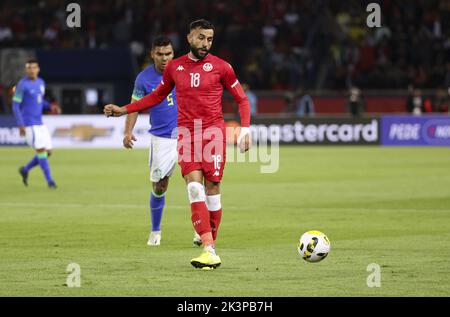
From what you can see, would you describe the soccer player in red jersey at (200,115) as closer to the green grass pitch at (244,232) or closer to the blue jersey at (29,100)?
the green grass pitch at (244,232)

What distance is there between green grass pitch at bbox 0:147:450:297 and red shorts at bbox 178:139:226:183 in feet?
3.22

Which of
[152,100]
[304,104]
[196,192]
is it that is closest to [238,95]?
[152,100]

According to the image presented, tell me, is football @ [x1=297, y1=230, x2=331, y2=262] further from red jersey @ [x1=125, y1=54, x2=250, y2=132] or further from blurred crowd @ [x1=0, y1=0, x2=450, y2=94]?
blurred crowd @ [x1=0, y1=0, x2=450, y2=94]

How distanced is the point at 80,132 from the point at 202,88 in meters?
24.8

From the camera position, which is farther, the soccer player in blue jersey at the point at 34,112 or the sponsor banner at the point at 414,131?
the sponsor banner at the point at 414,131

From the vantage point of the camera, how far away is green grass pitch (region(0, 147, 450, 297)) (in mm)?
9695

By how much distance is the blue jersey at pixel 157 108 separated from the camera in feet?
42.7

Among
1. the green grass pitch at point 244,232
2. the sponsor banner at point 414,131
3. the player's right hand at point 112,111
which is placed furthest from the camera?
the sponsor banner at point 414,131

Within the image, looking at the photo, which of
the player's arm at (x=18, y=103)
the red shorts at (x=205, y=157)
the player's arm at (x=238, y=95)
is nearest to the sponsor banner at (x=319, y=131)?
the player's arm at (x=18, y=103)

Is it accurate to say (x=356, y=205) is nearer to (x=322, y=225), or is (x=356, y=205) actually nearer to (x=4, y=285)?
(x=322, y=225)

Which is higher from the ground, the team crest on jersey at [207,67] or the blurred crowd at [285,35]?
the blurred crowd at [285,35]

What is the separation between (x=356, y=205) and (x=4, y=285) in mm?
9316

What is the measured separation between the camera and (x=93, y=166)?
2775 cm

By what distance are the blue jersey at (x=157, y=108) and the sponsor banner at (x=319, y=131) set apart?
21766 mm
